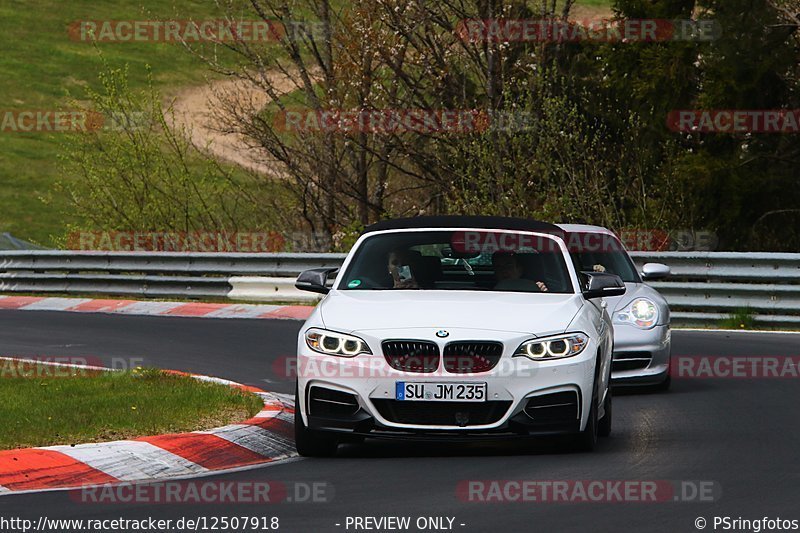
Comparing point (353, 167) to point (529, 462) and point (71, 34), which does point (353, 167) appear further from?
point (71, 34)

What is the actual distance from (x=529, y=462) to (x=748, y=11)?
1885 cm

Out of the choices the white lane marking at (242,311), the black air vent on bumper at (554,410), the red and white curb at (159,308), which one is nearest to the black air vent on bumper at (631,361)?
the black air vent on bumper at (554,410)

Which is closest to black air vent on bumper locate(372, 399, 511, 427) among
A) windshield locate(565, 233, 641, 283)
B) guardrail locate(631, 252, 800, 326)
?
windshield locate(565, 233, 641, 283)

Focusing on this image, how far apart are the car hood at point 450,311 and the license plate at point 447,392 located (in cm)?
37

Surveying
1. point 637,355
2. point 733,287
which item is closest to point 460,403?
point 637,355

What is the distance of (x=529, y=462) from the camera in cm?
964

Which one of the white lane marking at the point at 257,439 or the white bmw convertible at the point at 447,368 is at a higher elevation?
the white bmw convertible at the point at 447,368

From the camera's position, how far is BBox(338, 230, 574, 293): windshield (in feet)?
35.5

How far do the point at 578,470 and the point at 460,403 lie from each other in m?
0.81

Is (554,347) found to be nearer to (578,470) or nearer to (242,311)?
(578,470)

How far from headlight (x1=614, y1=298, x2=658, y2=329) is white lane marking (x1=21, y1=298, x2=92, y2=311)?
13298 mm

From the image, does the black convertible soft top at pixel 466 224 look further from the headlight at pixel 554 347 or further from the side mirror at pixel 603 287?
the headlight at pixel 554 347

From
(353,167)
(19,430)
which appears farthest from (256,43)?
(19,430)

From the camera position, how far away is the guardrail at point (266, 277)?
20.8 meters
